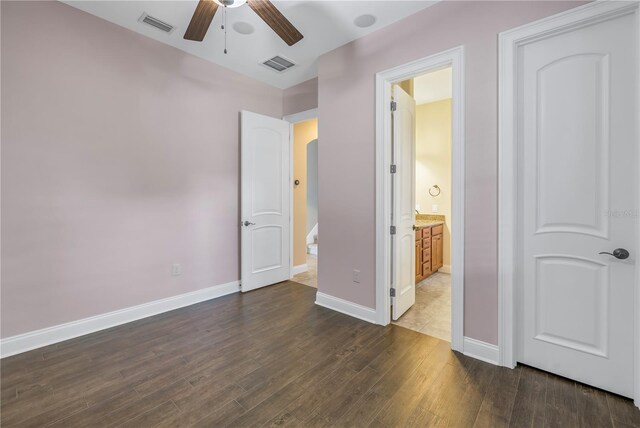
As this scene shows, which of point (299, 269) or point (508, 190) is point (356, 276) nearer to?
point (508, 190)

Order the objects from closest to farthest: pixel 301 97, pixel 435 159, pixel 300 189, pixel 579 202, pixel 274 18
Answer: pixel 579 202 → pixel 274 18 → pixel 301 97 → pixel 300 189 → pixel 435 159

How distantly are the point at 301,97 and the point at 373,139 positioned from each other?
70.0 inches

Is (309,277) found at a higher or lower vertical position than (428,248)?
lower

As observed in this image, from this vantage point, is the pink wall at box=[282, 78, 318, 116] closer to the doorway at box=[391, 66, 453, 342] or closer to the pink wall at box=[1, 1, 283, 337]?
the pink wall at box=[1, 1, 283, 337]

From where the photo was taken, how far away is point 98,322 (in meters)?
2.71

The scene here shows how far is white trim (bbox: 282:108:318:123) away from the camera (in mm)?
3976

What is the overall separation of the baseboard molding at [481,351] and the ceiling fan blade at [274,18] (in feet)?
9.15

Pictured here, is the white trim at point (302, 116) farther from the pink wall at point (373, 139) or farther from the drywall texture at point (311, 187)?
the drywall texture at point (311, 187)

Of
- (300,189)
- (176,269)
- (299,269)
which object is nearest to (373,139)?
(300,189)

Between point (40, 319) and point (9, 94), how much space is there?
1882 millimetres

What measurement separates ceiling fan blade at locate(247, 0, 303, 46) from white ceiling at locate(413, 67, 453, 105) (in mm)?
2254

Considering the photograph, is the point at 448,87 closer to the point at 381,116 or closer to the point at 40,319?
the point at 381,116

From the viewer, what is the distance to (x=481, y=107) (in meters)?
2.18

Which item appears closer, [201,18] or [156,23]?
[201,18]
